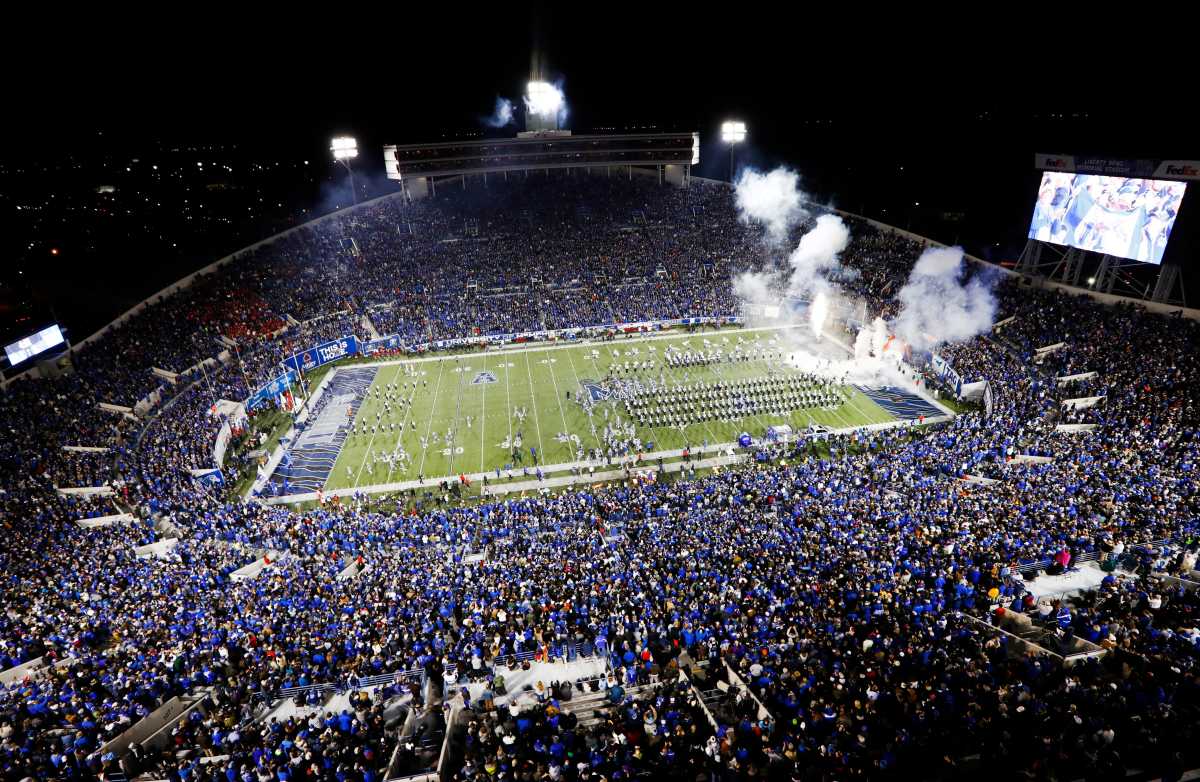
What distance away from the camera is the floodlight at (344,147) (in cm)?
5560

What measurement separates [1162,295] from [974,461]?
58.4ft

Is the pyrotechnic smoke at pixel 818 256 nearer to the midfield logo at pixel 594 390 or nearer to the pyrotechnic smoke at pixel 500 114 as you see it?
the midfield logo at pixel 594 390

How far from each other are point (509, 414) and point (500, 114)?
53079mm

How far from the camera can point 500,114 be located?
72.2m

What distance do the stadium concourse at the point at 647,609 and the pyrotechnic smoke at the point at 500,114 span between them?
53835mm

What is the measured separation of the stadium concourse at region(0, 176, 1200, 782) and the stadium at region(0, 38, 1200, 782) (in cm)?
9

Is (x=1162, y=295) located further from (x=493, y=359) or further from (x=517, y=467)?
(x=493, y=359)

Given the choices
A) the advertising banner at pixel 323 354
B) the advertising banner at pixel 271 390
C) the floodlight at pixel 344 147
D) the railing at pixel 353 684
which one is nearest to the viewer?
the railing at pixel 353 684

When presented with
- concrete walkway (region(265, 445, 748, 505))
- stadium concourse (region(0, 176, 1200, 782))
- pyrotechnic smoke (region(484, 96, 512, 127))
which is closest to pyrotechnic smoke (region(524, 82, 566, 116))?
pyrotechnic smoke (region(484, 96, 512, 127))

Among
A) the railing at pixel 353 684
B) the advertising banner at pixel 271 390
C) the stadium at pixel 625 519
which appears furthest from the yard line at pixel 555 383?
the railing at pixel 353 684

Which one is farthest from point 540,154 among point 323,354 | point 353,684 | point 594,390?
point 353,684

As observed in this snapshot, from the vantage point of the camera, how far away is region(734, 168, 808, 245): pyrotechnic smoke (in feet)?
176

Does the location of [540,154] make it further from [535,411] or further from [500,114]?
[535,411]

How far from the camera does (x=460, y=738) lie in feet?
35.0
